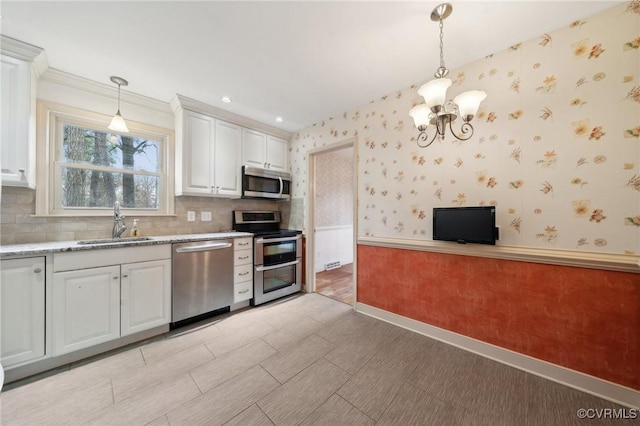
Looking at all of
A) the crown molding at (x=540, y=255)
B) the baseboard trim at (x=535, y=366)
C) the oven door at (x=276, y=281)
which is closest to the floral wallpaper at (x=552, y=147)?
the crown molding at (x=540, y=255)

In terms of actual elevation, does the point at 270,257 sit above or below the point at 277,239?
below

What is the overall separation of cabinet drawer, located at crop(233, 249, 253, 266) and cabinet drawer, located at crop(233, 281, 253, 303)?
0.26m

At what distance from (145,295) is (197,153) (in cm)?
163

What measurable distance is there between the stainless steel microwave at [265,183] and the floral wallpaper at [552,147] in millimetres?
1884

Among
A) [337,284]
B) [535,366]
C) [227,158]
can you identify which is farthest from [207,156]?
[535,366]

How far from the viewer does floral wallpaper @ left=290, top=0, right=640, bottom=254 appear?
4.74 ft

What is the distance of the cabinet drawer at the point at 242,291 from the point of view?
2746mm

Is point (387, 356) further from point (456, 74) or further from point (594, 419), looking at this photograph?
point (456, 74)

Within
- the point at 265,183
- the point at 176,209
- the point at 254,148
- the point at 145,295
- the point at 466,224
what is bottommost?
the point at 145,295

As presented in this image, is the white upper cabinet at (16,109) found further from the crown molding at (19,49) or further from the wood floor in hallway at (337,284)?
the wood floor in hallway at (337,284)

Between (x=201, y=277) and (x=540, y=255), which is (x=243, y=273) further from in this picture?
(x=540, y=255)

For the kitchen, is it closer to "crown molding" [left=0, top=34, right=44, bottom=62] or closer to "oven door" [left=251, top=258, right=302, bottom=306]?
"crown molding" [left=0, top=34, right=44, bottom=62]

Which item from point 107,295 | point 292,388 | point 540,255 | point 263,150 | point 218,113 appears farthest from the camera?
point 263,150

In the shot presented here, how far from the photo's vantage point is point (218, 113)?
9.39 ft
